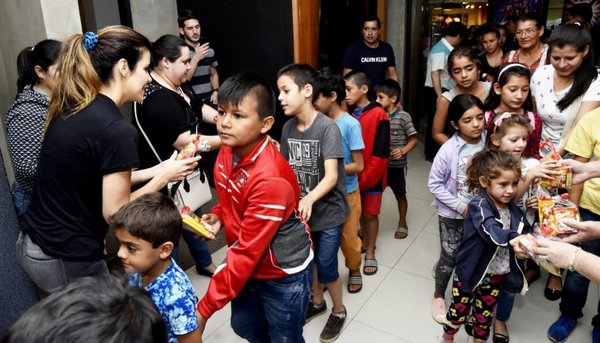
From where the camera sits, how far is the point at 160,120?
2281mm

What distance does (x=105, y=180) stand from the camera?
1527mm

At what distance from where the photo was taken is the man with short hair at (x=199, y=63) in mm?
3934

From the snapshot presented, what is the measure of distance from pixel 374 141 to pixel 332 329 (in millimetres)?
1215

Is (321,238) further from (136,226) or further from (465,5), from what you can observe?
(465,5)

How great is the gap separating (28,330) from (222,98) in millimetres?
1047

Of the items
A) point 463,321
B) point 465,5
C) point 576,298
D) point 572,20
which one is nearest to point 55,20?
point 463,321

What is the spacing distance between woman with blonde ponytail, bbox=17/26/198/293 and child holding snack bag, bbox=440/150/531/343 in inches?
57.2

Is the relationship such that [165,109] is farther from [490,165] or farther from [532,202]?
[532,202]

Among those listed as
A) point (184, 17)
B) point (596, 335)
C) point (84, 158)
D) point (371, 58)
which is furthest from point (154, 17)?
point (596, 335)

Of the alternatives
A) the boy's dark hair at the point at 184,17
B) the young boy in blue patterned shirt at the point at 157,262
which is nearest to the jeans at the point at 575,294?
the young boy in blue patterned shirt at the point at 157,262

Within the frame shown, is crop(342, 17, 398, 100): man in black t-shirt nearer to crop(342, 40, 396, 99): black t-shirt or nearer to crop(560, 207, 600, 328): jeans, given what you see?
crop(342, 40, 396, 99): black t-shirt

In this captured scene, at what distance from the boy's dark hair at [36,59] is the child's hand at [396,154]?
232 cm

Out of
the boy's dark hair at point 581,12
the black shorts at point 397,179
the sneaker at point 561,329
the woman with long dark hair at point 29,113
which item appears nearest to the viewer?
the woman with long dark hair at point 29,113

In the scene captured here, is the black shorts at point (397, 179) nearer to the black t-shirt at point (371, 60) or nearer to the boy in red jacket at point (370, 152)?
the boy in red jacket at point (370, 152)
